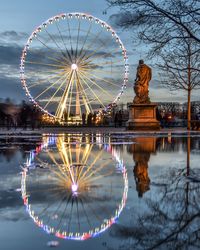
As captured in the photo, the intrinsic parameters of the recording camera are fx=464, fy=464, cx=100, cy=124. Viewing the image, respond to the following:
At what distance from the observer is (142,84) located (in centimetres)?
3662

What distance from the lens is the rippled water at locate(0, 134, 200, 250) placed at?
4.66 metres

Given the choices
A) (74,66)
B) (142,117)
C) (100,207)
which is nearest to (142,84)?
(142,117)

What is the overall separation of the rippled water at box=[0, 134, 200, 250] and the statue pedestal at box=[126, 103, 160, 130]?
83.5 ft

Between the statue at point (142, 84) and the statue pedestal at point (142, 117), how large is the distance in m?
0.54

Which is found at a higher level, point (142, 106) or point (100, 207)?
point (142, 106)

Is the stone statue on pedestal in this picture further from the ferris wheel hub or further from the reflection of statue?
the reflection of statue

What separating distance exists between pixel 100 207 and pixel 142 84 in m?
31.0

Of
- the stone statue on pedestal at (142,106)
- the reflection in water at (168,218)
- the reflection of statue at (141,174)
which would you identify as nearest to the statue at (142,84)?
the stone statue on pedestal at (142,106)

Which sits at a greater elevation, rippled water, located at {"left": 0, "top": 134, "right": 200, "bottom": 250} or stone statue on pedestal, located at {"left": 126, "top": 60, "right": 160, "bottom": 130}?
stone statue on pedestal, located at {"left": 126, "top": 60, "right": 160, "bottom": 130}

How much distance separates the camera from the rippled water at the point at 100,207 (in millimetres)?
4660

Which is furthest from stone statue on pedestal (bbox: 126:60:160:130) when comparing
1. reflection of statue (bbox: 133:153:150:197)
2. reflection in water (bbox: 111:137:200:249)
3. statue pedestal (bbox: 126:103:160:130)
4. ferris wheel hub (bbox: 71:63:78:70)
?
reflection in water (bbox: 111:137:200:249)

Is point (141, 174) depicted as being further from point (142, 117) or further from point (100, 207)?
point (142, 117)

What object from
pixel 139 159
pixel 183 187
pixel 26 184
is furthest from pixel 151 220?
pixel 139 159

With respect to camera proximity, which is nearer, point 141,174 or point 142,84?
point 141,174
